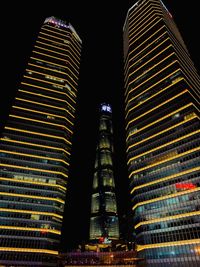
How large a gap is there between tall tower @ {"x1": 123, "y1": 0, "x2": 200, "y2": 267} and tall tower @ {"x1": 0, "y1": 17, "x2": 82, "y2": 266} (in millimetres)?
37711

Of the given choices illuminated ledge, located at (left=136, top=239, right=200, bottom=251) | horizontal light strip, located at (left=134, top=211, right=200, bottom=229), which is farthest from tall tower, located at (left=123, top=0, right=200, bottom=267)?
illuminated ledge, located at (left=136, top=239, right=200, bottom=251)

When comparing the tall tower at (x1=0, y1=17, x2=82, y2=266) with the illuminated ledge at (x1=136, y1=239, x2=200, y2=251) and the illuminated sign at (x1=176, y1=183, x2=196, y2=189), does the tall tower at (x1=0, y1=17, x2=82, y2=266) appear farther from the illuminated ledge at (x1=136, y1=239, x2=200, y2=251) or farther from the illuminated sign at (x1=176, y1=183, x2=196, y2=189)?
the illuminated sign at (x1=176, y1=183, x2=196, y2=189)

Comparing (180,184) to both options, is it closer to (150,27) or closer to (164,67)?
(164,67)

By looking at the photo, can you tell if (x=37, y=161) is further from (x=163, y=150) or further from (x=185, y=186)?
(x=185, y=186)

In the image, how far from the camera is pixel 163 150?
106 metres

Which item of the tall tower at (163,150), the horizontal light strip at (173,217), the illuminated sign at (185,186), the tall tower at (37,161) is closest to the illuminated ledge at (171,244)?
the tall tower at (163,150)

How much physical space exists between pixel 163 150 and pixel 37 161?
206ft

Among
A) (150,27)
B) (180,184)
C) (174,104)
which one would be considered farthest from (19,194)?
(150,27)

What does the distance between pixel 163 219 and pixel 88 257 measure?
149 feet

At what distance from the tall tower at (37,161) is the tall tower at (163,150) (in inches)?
1485

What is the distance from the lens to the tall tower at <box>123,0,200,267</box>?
289ft

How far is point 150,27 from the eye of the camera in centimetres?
15112

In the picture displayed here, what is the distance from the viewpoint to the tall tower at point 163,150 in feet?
289

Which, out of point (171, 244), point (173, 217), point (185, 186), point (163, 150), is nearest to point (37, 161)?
point (163, 150)
